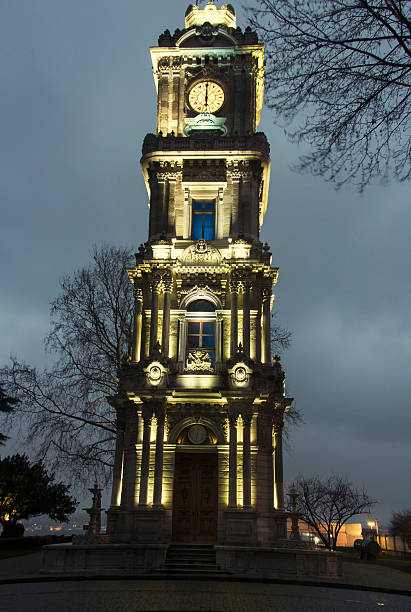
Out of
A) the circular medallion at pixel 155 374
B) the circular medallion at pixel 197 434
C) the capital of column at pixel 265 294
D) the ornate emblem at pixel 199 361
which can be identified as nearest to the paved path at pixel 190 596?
the circular medallion at pixel 197 434

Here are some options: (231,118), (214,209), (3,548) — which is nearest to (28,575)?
(3,548)

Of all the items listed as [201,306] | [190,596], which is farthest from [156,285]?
[190,596]

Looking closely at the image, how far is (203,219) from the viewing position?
31.1m

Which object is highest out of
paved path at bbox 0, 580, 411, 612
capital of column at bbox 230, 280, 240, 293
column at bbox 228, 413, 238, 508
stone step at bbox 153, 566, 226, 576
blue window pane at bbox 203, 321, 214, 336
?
capital of column at bbox 230, 280, 240, 293

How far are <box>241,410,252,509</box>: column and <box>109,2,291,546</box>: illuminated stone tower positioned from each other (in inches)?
2.1

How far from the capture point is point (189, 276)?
96.2ft

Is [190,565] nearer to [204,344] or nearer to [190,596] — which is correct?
[190,596]

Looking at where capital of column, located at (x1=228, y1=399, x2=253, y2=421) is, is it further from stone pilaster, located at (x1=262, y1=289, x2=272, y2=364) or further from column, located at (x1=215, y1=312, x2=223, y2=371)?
stone pilaster, located at (x1=262, y1=289, x2=272, y2=364)

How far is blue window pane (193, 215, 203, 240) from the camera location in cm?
3089

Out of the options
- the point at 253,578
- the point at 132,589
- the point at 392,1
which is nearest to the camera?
the point at 392,1

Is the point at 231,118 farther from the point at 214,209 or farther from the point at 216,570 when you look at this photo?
the point at 216,570

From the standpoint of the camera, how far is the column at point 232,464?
25.4 m

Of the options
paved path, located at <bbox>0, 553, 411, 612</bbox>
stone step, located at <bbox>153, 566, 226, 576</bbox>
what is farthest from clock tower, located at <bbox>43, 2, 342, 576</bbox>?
paved path, located at <bbox>0, 553, 411, 612</bbox>

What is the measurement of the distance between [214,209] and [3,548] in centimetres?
2211
